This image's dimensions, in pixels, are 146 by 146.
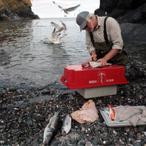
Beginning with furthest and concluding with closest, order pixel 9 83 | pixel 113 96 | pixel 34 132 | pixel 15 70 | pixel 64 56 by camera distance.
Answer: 1. pixel 64 56
2. pixel 15 70
3. pixel 9 83
4. pixel 113 96
5. pixel 34 132

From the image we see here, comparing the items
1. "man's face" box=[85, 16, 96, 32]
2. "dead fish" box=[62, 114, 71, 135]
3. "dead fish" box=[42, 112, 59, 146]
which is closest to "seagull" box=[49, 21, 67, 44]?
"man's face" box=[85, 16, 96, 32]

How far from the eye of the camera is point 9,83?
46.2 ft

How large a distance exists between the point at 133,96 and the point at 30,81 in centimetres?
507

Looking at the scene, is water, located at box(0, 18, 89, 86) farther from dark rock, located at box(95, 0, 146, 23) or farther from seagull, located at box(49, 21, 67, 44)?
dark rock, located at box(95, 0, 146, 23)

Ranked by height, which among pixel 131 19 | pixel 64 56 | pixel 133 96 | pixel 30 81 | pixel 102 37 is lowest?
pixel 131 19

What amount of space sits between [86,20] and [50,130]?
3.13 meters

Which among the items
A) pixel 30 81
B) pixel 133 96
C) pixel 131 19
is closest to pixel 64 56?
pixel 30 81

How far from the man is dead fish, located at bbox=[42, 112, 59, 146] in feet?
7.82

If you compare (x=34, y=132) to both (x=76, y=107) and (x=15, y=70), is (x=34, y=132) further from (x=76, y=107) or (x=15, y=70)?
(x=15, y=70)

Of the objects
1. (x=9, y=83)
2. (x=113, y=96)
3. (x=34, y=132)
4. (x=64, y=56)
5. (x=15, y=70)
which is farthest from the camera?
(x=64, y=56)

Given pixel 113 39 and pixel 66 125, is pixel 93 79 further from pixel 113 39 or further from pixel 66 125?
pixel 66 125

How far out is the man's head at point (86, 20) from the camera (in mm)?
9492

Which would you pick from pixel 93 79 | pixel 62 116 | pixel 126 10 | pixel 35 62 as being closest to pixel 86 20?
pixel 93 79

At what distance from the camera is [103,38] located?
33.8ft
